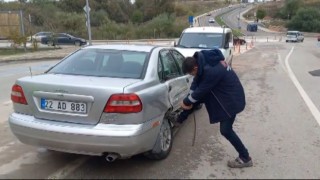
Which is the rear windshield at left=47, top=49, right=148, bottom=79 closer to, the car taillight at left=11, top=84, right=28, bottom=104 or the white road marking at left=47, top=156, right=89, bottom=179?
the car taillight at left=11, top=84, right=28, bottom=104

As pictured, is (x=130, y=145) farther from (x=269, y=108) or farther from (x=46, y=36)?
(x=46, y=36)

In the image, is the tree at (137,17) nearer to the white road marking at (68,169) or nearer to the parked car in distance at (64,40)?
the parked car in distance at (64,40)

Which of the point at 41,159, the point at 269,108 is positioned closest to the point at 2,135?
the point at 41,159

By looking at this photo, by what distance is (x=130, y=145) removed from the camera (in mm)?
4266

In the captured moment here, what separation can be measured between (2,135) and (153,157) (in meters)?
2.77

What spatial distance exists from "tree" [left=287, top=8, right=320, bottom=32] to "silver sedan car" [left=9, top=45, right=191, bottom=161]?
9338cm

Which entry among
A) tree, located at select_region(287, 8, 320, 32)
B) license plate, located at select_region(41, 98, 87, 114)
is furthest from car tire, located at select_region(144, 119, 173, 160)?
tree, located at select_region(287, 8, 320, 32)

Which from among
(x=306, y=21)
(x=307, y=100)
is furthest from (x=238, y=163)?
(x=306, y=21)

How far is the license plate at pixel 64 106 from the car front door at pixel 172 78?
1244mm

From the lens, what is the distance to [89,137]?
4227mm

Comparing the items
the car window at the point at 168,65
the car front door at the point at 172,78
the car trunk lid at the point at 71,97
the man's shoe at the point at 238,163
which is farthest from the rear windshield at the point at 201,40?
the car trunk lid at the point at 71,97

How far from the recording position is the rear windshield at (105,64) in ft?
16.4

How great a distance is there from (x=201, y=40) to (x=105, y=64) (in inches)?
349

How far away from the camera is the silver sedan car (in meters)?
4.27
